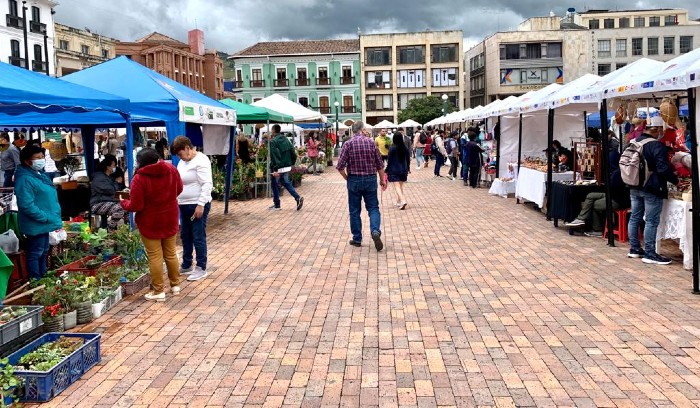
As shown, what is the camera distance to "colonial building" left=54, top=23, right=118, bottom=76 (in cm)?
5109

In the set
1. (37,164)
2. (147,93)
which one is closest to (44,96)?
(37,164)

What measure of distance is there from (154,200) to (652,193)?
208 inches

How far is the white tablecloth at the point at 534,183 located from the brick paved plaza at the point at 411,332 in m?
2.97

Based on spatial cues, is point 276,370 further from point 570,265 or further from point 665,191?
point 665,191

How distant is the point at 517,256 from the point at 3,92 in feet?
19.1

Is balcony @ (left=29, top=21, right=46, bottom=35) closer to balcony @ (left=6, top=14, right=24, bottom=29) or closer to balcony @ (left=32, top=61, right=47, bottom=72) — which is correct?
balcony @ (left=6, top=14, right=24, bottom=29)

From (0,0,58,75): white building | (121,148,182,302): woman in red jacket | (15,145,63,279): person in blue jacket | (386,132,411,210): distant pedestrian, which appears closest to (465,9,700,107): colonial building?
(0,0,58,75): white building

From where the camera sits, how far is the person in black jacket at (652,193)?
22.5 feet

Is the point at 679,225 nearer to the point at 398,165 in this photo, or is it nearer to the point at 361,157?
the point at 361,157

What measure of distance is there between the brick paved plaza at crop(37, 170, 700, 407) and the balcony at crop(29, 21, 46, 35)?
48.3m

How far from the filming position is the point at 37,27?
49.6 m

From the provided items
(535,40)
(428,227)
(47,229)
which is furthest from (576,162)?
(535,40)

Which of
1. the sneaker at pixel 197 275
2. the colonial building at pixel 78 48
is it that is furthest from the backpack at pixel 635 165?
the colonial building at pixel 78 48

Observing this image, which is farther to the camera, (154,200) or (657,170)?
(657,170)
